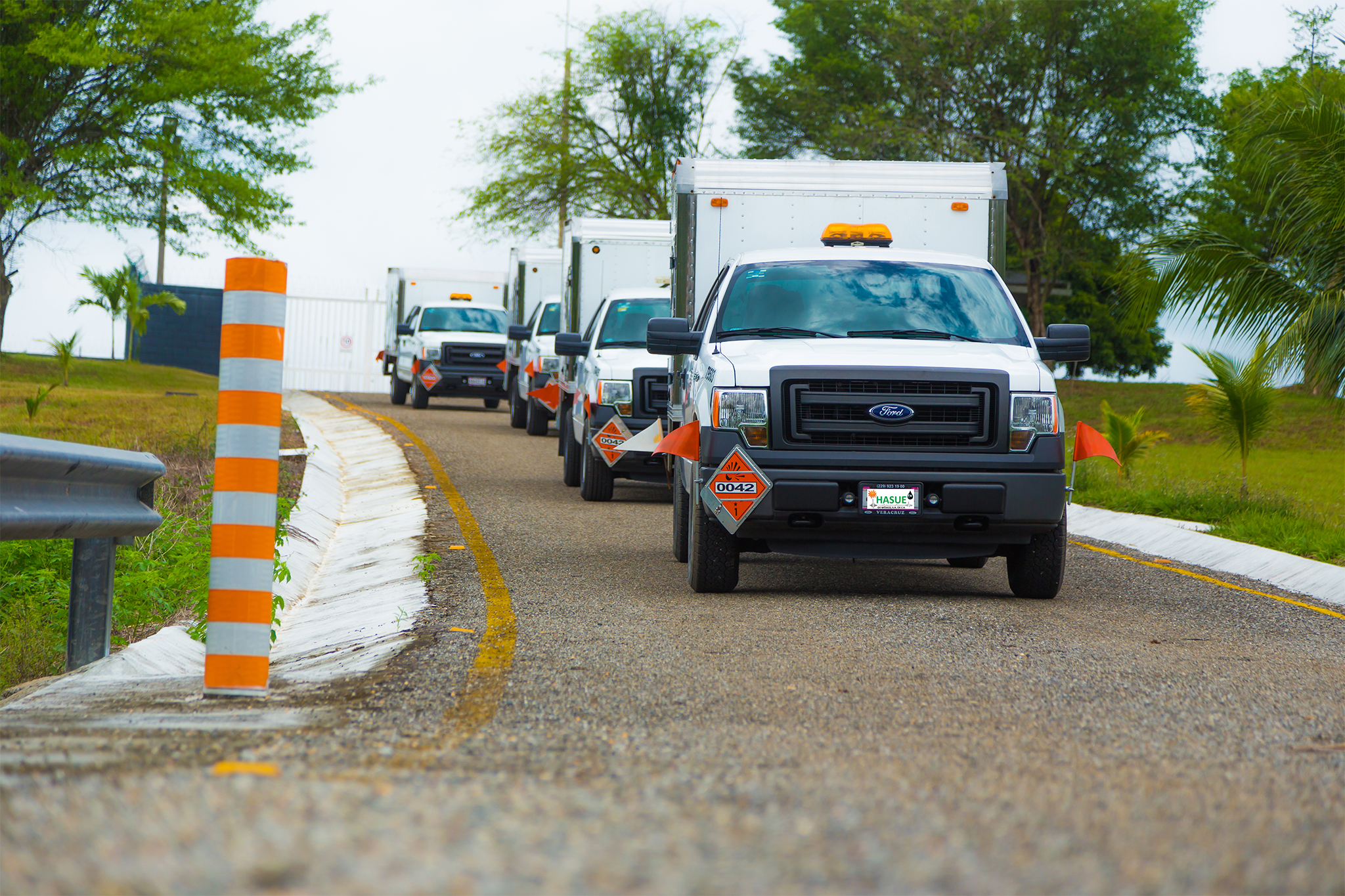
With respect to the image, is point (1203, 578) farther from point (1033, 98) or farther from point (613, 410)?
point (1033, 98)

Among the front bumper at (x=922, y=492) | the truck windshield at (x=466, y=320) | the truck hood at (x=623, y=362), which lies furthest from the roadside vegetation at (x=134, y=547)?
the truck windshield at (x=466, y=320)

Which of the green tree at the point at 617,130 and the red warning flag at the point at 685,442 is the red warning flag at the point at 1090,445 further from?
the green tree at the point at 617,130

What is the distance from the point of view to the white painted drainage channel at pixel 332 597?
570 cm

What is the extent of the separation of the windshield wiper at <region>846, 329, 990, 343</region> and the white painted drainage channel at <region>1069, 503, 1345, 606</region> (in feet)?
9.53

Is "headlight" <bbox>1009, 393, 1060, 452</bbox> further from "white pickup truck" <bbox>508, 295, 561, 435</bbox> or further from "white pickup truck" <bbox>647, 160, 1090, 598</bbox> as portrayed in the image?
→ "white pickup truck" <bbox>508, 295, 561, 435</bbox>

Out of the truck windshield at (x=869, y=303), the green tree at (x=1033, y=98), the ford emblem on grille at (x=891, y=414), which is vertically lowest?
the ford emblem on grille at (x=891, y=414)

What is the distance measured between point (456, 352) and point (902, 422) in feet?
66.1

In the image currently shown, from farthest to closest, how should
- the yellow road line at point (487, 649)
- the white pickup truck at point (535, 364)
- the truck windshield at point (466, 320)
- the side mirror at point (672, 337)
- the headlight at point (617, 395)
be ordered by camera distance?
the truck windshield at point (466, 320), the white pickup truck at point (535, 364), the headlight at point (617, 395), the side mirror at point (672, 337), the yellow road line at point (487, 649)

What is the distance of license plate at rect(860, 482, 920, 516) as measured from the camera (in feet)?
25.2

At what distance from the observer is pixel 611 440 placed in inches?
509

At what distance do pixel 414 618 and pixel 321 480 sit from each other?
6.96 meters

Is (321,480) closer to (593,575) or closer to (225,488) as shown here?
(593,575)

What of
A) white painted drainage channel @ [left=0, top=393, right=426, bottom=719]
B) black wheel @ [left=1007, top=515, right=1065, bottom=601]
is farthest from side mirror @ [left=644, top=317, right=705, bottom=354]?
black wheel @ [left=1007, top=515, right=1065, bottom=601]

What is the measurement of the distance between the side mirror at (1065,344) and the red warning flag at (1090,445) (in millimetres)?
423
